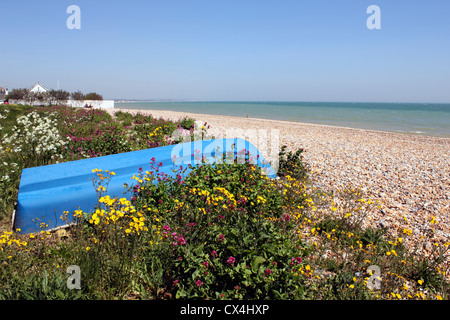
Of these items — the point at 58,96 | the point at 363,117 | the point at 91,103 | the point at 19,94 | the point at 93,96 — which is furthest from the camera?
the point at 93,96

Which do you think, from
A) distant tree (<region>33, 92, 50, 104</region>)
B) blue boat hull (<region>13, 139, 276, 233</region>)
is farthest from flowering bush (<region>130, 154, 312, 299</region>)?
distant tree (<region>33, 92, 50, 104</region>)

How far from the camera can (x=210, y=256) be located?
114 inches

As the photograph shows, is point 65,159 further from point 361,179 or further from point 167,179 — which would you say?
point 361,179

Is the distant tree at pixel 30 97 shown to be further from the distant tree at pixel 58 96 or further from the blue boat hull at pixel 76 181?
the blue boat hull at pixel 76 181

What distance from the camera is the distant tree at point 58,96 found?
A: 34.8 meters

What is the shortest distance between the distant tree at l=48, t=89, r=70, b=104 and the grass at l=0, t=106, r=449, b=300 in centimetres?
3594

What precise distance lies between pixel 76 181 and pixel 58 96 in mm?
37372

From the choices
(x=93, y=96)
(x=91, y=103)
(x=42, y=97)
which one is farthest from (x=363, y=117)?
(x=42, y=97)

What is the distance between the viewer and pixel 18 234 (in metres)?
4.00

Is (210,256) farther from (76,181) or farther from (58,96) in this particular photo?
(58,96)

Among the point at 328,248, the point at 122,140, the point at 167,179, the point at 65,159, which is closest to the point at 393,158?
the point at 328,248

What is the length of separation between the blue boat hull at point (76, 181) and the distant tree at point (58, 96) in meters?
36.1
